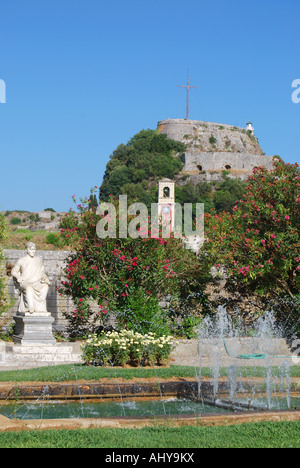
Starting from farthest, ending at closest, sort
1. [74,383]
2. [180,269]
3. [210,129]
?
[210,129] → [180,269] → [74,383]

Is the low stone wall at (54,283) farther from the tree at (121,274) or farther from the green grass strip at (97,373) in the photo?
the green grass strip at (97,373)

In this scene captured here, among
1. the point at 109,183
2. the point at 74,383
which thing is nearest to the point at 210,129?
the point at 109,183

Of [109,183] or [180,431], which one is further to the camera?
[109,183]

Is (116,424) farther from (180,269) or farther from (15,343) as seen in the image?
(180,269)

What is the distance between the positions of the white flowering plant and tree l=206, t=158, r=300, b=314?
385 centimetres

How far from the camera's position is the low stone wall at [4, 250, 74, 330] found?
14.6m

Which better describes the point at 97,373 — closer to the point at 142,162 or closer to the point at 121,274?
the point at 121,274

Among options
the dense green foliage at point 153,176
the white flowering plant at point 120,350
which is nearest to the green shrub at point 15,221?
the dense green foliage at point 153,176

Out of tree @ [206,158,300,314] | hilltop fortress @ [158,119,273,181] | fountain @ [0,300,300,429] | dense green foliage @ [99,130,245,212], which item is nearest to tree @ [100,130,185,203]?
dense green foliage @ [99,130,245,212]

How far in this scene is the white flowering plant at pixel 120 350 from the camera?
9.55 meters

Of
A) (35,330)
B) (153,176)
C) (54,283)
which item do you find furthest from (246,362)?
(153,176)

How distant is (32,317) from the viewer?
1099cm

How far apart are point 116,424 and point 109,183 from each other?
67.7 metres

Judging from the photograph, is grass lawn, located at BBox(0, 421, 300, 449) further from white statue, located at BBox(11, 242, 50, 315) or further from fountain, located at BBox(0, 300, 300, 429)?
white statue, located at BBox(11, 242, 50, 315)
